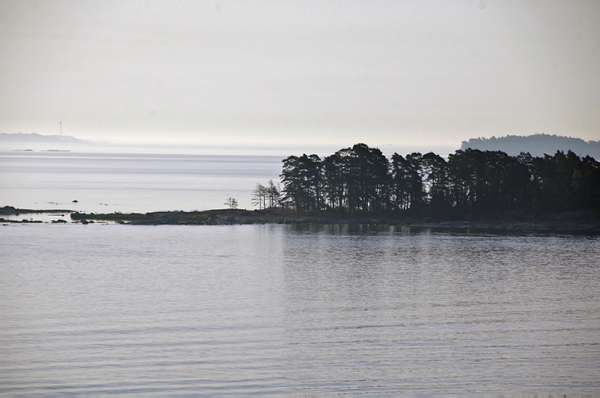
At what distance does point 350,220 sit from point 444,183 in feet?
65.2

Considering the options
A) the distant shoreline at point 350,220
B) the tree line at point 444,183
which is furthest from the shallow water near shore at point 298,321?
the tree line at point 444,183

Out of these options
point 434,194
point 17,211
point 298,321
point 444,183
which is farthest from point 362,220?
point 298,321

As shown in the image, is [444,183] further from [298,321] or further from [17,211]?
[17,211]

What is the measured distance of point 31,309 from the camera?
36.7m

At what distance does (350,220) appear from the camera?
109812 millimetres

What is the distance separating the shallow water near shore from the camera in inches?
918

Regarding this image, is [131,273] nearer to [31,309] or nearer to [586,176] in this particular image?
[31,309]

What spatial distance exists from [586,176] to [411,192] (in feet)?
103

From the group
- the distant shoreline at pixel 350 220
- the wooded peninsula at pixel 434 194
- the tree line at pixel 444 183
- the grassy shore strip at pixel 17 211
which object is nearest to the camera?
the distant shoreline at pixel 350 220

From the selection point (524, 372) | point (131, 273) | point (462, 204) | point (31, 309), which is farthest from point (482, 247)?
point (31, 309)

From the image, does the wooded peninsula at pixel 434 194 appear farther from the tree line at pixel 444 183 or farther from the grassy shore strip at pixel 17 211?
the grassy shore strip at pixel 17 211

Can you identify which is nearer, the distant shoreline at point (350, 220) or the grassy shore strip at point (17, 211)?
the distant shoreline at point (350, 220)

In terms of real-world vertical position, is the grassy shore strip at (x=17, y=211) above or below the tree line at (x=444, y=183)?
below

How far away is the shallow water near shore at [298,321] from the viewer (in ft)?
76.5
